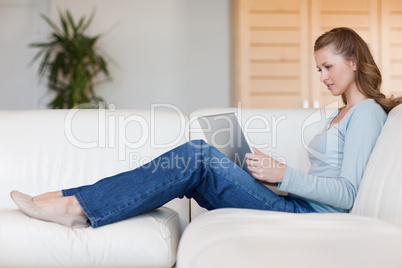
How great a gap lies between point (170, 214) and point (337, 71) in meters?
0.83

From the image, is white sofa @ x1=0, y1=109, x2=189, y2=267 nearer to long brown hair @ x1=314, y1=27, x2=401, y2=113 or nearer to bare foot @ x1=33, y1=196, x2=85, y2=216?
bare foot @ x1=33, y1=196, x2=85, y2=216

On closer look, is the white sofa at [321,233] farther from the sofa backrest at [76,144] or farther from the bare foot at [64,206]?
the sofa backrest at [76,144]

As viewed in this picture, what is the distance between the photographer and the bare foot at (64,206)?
1564mm

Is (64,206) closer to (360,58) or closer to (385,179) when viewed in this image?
(385,179)

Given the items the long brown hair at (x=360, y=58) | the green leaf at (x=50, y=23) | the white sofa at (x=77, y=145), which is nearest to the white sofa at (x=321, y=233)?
the long brown hair at (x=360, y=58)

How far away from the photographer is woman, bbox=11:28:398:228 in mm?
1560

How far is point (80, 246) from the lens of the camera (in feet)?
4.82

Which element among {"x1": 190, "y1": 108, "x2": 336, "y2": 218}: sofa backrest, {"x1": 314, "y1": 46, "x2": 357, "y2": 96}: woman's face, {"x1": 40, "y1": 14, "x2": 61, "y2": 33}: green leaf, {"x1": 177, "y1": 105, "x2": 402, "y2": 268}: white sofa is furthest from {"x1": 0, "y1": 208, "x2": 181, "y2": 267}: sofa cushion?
{"x1": 40, "y1": 14, "x2": 61, "y2": 33}: green leaf

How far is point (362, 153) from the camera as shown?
5.39ft

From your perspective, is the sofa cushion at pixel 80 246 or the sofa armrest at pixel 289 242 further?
the sofa cushion at pixel 80 246

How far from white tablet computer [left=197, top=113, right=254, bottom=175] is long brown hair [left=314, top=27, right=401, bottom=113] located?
Answer: 1.63ft

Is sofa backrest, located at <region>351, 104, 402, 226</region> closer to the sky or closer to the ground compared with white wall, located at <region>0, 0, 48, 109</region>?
closer to the ground

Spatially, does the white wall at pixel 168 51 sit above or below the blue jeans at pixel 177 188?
above

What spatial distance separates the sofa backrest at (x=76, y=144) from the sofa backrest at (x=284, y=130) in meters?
0.19
